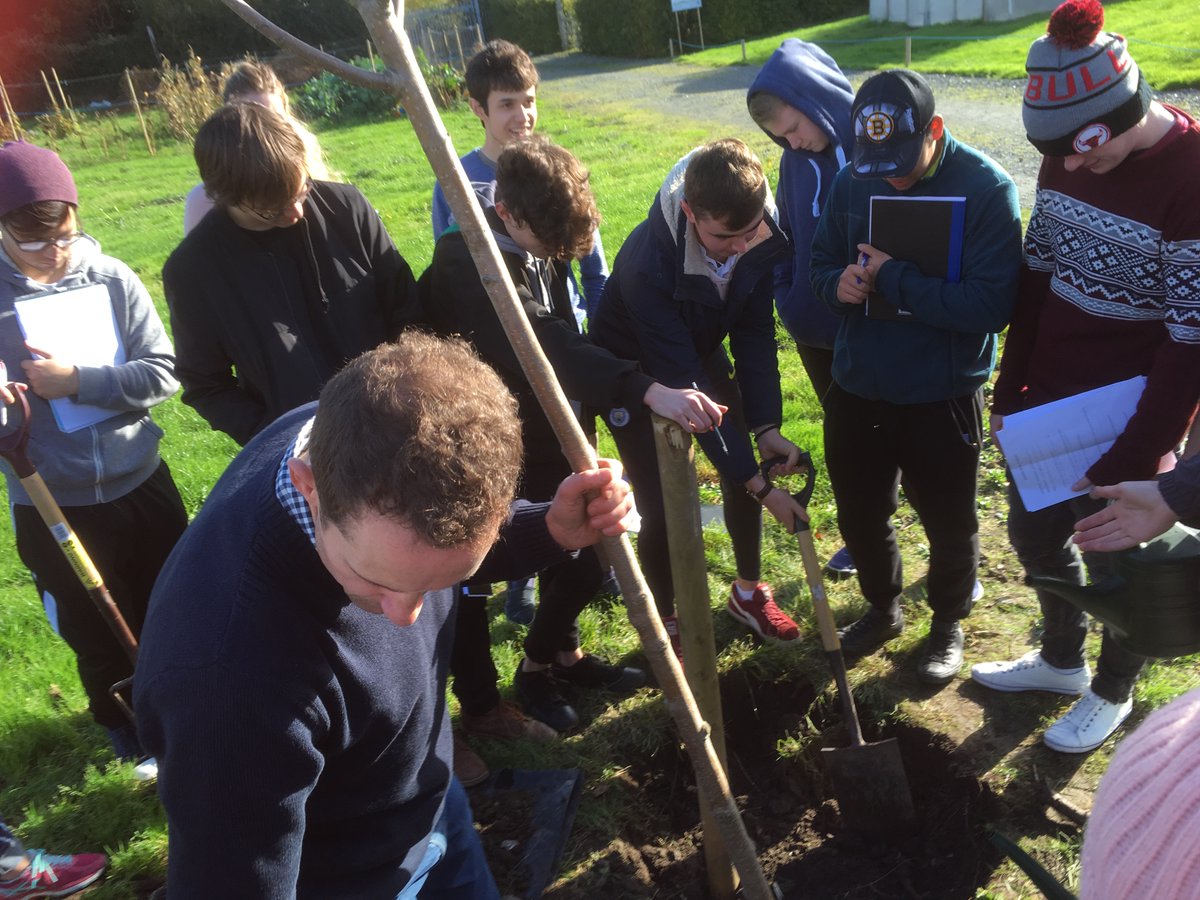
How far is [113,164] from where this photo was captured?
18.9 m

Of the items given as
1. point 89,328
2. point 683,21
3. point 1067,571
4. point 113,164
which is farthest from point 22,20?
point 1067,571

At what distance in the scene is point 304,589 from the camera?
1407 mm

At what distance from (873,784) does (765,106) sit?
2.31 m

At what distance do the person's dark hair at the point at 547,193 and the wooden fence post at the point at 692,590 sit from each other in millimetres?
755

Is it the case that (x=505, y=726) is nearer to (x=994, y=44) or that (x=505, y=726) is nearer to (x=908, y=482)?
(x=908, y=482)

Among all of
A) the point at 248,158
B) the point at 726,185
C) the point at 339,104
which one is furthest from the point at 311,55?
the point at 339,104

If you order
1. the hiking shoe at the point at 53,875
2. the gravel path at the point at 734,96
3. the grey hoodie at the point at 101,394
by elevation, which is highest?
the grey hoodie at the point at 101,394

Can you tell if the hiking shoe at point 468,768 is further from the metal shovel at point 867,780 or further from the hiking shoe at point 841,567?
the hiking shoe at point 841,567

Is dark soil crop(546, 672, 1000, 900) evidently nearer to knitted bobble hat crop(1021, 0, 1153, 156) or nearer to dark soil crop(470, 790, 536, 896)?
dark soil crop(470, 790, 536, 896)

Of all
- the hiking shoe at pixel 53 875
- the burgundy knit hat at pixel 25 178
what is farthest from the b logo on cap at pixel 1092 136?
the hiking shoe at pixel 53 875

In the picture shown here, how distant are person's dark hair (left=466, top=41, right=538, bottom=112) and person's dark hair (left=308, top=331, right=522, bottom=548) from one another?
9.81 feet

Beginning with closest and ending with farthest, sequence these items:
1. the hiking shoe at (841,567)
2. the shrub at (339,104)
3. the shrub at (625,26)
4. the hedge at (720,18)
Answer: the hiking shoe at (841,567)
the shrub at (339,104)
the hedge at (720,18)
the shrub at (625,26)

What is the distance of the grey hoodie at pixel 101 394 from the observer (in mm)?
2965

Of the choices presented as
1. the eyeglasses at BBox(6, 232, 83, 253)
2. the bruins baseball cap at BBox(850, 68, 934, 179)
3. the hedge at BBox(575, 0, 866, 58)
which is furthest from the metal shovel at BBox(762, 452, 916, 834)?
the hedge at BBox(575, 0, 866, 58)
